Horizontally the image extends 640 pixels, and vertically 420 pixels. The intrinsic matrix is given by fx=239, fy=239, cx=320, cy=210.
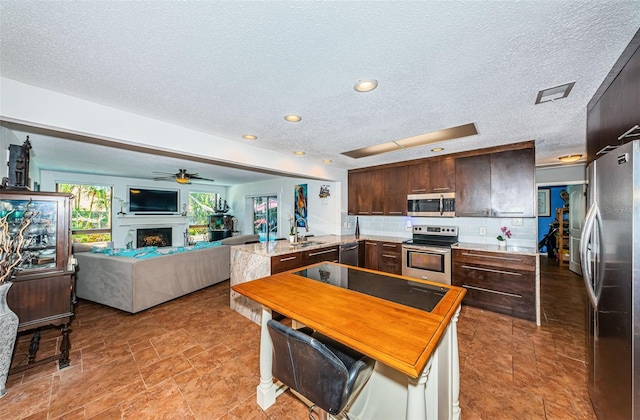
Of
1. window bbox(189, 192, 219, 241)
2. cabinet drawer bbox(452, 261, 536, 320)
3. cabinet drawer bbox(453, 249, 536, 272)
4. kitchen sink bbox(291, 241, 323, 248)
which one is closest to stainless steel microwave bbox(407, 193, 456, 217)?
cabinet drawer bbox(453, 249, 536, 272)

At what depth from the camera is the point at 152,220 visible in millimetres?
6824

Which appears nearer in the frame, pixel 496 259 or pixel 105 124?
pixel 105 124

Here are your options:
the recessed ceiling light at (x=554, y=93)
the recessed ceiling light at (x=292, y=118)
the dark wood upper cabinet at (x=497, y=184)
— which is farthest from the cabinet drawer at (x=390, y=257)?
the recessed ceiling light at (x=292, y=118)

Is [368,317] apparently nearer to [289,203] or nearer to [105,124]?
[105,124]

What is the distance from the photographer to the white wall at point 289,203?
5.10 metres

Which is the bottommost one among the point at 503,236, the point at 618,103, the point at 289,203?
the point at 503,236

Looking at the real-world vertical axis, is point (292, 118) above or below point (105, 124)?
above

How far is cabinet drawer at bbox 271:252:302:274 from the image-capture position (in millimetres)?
3035

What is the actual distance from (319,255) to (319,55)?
290 centimetres

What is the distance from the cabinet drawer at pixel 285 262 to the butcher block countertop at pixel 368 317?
1.17m

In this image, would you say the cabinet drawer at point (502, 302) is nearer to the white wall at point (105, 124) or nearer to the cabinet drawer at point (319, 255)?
the cabinet drawer at point (319, 255)

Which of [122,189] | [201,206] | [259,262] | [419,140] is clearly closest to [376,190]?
[419,140]

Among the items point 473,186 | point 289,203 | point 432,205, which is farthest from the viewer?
point 289,203

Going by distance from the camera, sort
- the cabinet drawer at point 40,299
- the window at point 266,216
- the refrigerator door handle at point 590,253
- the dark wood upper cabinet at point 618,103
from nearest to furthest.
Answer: the dark wood upper cabinet at point 618,103, the refrigerator door handle at point 590,253, the cabinet drawer at point 40,299, the window at point 266,216
